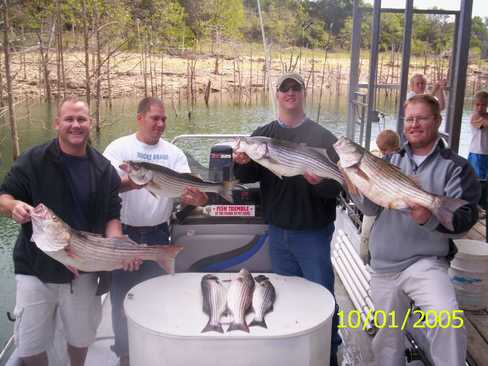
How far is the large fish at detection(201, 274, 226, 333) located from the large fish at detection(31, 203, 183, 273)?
0.25 m

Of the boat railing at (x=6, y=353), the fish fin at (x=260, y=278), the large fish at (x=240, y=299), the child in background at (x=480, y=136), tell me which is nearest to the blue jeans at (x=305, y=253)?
the fish fin at (x=260, y=278)

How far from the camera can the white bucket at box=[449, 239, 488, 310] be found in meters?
3.29

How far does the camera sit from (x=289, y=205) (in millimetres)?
3059

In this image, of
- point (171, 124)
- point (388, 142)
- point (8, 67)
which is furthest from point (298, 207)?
point (171, 124)

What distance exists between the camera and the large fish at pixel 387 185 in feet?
7.67

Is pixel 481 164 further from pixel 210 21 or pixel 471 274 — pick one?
pixel 210 21

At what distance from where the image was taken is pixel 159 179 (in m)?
Result: 2.90

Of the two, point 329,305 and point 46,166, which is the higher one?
point 46,166

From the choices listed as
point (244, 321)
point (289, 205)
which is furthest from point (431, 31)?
point (244, 321)

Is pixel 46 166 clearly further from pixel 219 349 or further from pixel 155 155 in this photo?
pixel 219 349

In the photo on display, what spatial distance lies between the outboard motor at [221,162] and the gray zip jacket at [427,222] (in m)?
1.28

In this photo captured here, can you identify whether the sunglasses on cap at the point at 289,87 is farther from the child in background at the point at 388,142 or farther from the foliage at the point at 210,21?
the foliage at the point at 210,21

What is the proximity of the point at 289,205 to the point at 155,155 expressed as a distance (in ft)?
3.12

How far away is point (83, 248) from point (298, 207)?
1.30 m
